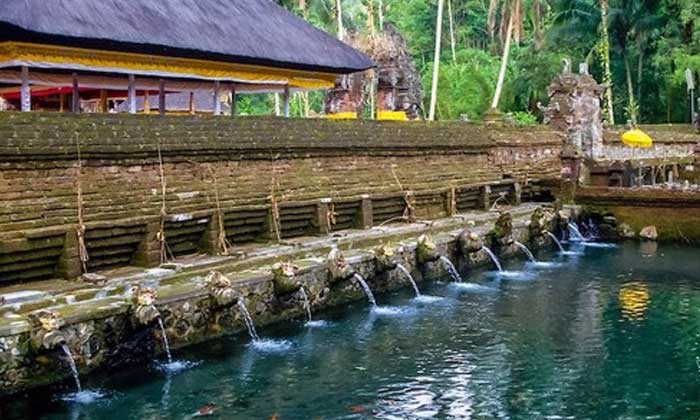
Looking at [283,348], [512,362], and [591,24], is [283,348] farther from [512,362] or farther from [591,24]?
[591,24]

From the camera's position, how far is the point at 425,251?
14969mm

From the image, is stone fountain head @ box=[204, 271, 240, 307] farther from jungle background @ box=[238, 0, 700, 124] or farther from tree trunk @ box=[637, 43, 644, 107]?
tree trunk @ box=[637, 43, 644, 107]

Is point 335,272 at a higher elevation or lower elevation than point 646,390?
higher

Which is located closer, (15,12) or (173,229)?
(173,229)

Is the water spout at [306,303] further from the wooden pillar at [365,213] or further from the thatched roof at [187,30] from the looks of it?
the thatched roof at [187,30]

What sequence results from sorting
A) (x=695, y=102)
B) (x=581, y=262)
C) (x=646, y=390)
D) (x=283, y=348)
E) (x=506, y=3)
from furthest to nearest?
1. (x=506, y=3)
2. (x=695, y=102)
3. (x=581, y=262)
4. (x=283, y=348)
5. (x=646, y=390)

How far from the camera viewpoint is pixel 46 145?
1116cm

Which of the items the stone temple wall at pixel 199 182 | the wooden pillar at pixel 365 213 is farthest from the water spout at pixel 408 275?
the wooden pillar at pixel 365 213

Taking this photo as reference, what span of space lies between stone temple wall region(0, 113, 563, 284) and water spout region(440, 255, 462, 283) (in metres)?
1.78

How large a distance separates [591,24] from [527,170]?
70.2 feet

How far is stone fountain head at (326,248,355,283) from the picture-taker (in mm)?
12938

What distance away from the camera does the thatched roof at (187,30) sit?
46.4 feet

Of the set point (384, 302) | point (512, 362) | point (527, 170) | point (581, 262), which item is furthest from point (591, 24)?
point (512, 362)

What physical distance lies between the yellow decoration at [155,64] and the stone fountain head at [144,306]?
634 centimetres
